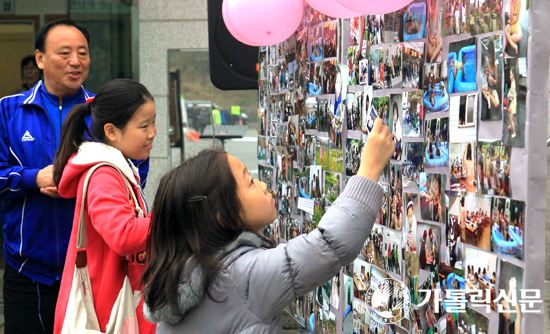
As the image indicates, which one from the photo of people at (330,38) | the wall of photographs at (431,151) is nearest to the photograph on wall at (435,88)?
the wall of photographs at (431,151)

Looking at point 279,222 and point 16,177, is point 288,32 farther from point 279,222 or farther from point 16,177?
point 16,177

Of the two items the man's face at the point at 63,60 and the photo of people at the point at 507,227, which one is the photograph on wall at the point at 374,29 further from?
the man's face at the point at 63,60

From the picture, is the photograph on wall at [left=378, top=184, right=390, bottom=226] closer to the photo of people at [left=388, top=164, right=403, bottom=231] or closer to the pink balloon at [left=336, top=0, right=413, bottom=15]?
the photo of people at [left=388, top=164, right=403, bottom=231]

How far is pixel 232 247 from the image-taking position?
Result: 151 cm

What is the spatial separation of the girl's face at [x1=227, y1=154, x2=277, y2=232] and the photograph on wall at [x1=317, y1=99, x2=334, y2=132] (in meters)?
0.92

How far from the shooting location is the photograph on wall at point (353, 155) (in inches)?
85.6

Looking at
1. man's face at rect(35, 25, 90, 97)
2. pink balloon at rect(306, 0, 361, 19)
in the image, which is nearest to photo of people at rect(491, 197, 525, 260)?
pink balloon at rect(306, 0, 361, 19)

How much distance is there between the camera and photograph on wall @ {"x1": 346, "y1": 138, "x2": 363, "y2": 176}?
217 cm

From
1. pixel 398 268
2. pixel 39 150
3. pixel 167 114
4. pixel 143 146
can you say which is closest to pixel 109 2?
pixel 167 114

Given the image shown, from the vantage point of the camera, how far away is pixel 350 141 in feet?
7.36

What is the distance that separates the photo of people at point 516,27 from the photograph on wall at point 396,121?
0.48 meters

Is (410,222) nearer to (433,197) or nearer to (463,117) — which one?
(433,197)

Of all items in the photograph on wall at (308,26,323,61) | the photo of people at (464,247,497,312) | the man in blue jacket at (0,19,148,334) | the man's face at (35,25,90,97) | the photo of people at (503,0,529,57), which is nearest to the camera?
the photo of people at (503,0,529,57)

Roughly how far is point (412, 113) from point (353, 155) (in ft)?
1.51
